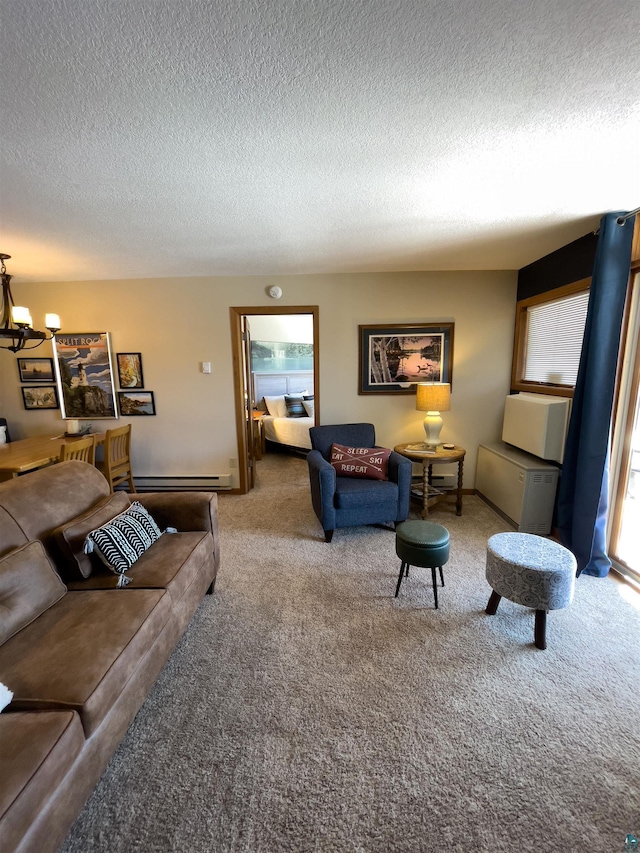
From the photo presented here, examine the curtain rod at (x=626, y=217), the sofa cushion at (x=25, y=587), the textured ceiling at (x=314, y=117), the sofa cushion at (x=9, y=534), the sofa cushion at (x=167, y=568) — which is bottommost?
the sofa cushion at (x=167, y=568)

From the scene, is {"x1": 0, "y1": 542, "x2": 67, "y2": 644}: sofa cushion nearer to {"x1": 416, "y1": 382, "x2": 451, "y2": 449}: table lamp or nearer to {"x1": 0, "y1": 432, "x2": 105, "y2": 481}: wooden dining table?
{"x1": 0, "y1": 432, "x2": 105, "y2": 481}: wooden dining table

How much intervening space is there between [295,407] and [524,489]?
12.9ft

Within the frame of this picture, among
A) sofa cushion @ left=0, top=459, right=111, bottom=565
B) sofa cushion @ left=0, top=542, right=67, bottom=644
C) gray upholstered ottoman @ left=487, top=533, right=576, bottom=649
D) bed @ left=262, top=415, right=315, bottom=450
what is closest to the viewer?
sofa cushion @ left=0, top=542, right=67, bottom=644

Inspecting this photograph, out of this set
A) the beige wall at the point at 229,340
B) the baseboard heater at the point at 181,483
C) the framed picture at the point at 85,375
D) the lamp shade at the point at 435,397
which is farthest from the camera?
the baseboard heater at the point at 181,483

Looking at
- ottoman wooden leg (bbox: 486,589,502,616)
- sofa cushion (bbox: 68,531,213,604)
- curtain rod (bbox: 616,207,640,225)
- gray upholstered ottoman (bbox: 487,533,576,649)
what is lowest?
ottoman wooden leg (bbox: 486,589,502,616)

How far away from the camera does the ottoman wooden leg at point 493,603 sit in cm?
198

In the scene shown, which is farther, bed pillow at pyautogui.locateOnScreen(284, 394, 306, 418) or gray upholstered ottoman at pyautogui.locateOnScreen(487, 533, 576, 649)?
bed pillow at pyautogui.locateOnScreen(284, 394, 306, 418)

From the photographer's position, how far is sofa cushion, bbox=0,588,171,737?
1073 millimetres

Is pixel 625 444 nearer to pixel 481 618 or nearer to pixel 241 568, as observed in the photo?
pixel 481 618

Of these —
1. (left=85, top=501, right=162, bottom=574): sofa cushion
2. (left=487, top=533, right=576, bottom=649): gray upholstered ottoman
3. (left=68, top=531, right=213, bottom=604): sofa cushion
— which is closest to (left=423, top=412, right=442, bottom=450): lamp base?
(left=487, top=533, right=576, bottom=649): gray upholstered ottoman

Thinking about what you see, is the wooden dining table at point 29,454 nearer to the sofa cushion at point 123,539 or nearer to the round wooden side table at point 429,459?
the sofa cushion at point 123,539

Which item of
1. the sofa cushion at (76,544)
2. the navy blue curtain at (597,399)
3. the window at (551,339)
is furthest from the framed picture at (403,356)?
the sofa cushion at (76,544)

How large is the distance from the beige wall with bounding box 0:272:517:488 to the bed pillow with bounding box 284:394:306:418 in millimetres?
2197

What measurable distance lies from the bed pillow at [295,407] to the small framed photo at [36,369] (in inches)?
131
